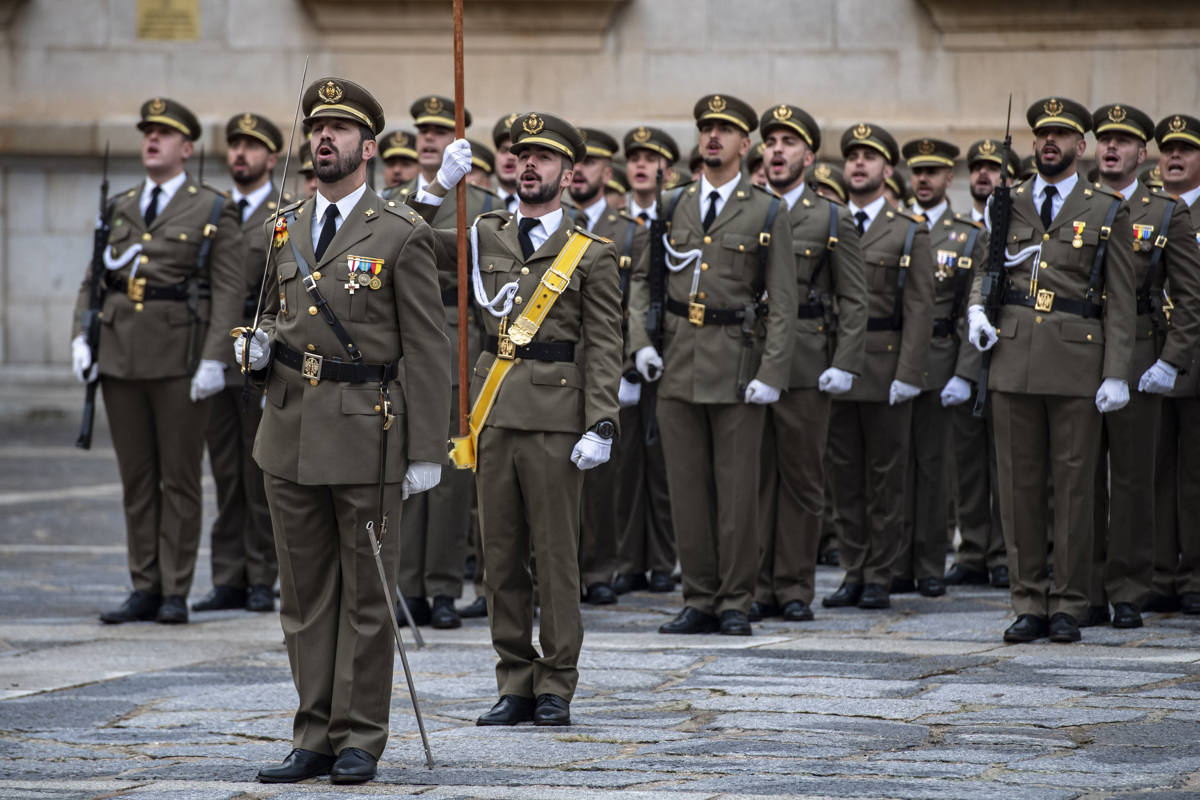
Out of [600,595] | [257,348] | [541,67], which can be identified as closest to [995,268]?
[600,595]

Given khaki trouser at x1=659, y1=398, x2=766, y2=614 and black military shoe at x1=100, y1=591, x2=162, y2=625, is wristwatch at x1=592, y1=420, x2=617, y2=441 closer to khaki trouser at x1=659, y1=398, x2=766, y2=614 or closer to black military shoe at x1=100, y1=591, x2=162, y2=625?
khaki trouser at x1=659, y1=398, x2=766, y2=614

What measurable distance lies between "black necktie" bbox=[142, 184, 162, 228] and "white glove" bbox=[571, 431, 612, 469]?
131 inches

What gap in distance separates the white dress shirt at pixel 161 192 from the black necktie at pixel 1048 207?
164 inches

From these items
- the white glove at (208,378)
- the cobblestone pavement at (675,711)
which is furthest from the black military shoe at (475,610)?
the white glove at (208,378)

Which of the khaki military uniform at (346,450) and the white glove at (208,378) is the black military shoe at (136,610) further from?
the khaki military uniform at (346,450)

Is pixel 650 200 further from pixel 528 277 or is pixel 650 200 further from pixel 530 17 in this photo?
pixel 530 17

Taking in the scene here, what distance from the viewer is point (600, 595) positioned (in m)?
8.88

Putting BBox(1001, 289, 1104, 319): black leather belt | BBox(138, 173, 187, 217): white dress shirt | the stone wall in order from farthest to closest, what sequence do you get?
the stone wall → BBox(138, 173, 187, 217): white dress shirt → BBox(1001, 289, 1104, 319): black leather belt

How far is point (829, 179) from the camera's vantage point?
10.1 meters

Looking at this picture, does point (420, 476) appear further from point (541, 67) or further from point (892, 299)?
point (541, 67)

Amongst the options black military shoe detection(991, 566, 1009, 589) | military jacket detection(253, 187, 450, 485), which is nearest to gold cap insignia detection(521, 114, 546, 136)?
military jacket detection(253, 187, 450, 485)

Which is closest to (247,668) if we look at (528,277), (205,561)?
(528,277)

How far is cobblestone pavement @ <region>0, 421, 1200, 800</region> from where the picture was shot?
16.3 feet

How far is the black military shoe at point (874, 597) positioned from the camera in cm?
857
